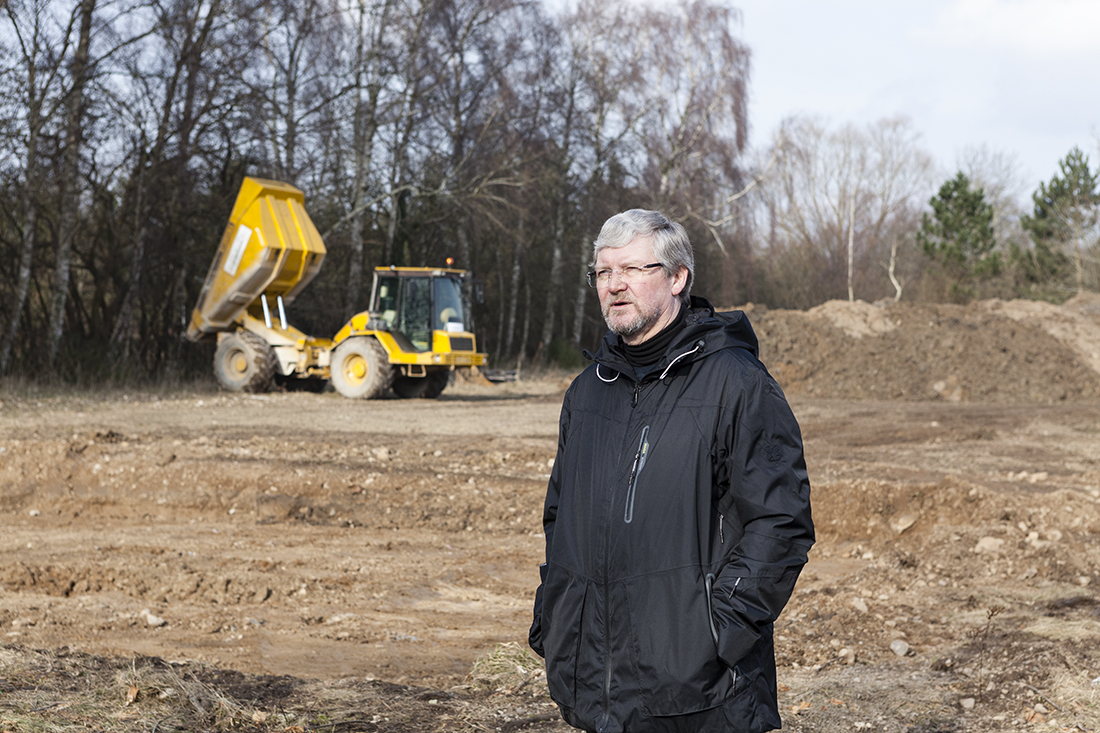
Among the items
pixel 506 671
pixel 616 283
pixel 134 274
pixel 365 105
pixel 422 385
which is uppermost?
pixel 365 105

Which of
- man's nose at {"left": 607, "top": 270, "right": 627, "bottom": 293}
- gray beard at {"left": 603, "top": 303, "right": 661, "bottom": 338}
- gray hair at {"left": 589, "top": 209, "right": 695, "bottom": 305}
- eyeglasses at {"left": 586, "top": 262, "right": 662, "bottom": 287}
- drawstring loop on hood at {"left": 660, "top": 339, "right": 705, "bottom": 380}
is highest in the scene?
gray hair at {"left": 589, "top": 209, "right": 695, "bottom": 305}

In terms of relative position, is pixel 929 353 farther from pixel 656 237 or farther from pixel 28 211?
pixel 656 237

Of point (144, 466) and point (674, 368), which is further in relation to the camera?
point (144, 466)

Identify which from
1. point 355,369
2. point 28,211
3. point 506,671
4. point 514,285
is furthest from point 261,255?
point 506,671

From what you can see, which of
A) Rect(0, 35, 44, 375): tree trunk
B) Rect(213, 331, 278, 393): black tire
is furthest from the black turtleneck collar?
Rect(0, 35, 44, 375): tree trunk

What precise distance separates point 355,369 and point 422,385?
1.55m

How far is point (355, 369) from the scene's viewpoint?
1612 centimetres

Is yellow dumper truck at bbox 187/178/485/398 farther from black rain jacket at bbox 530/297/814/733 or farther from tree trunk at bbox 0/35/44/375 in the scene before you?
black rain jacket at bbox 530/297/814/733

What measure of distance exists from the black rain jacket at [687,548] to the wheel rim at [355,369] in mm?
14161

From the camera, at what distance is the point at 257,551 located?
23.1ft

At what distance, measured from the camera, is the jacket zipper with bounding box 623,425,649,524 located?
214 centimetres

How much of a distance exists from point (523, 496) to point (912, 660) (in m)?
4.54

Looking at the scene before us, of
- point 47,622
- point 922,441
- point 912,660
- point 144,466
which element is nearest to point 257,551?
point 47,622

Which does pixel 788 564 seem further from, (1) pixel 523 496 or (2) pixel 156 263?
(2) pixel 156 263
